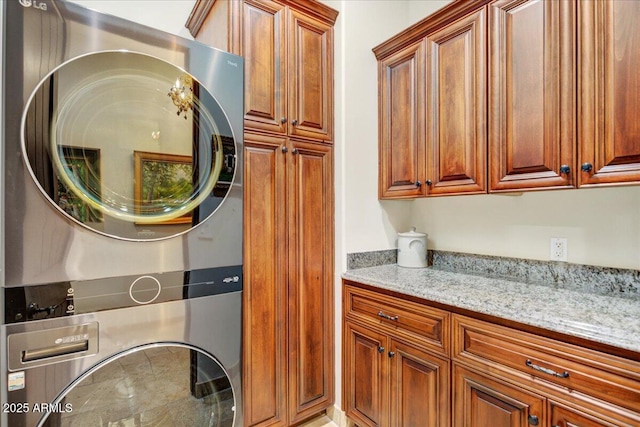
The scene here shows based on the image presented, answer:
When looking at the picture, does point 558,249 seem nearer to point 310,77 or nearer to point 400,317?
point 400,317

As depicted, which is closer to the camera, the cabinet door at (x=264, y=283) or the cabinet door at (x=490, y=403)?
the cabinet door at (x=490, y=403)

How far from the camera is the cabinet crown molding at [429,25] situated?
1538 mm

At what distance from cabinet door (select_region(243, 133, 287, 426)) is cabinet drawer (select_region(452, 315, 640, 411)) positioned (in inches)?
34.2

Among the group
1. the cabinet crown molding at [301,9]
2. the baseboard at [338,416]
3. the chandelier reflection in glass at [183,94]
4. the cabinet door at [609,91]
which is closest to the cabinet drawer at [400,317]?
the baseboard at [338,416]

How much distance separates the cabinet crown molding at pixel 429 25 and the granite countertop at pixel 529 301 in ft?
4.37

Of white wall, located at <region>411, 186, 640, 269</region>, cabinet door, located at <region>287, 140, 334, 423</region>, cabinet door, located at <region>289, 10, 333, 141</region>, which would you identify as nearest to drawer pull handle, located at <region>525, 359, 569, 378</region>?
white wall, located at <region>411, 186, 640, 269</region>

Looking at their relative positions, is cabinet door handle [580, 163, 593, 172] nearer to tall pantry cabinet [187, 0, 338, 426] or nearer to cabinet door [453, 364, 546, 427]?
cabinet door [453, 364, 546, 427]

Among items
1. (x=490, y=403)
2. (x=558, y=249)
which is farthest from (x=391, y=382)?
(x=558, y=249)

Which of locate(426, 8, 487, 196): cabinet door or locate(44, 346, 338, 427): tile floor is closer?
locate(44, 346, 338, 427): tile floor

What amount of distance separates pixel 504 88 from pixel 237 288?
4.93ft

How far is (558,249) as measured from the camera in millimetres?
1555

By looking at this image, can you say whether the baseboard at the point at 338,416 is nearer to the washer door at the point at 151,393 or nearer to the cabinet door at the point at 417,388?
the cabinet door at the point at 417,388

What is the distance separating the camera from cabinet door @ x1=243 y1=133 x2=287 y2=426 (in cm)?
155

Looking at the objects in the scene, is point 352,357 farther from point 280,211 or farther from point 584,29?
point 584,29
